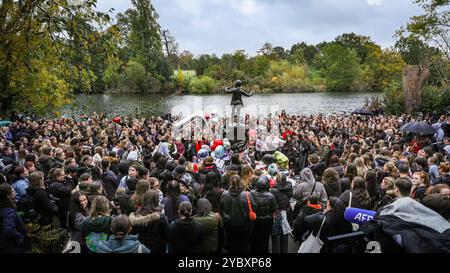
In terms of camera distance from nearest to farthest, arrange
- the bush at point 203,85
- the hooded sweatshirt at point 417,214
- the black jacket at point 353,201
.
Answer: the hooded sweatshirt at point 417,214
the black jacket at point 353,201
the bush at point 203,85

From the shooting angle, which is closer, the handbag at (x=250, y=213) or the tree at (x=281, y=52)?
the handbag at (x=250, y=213)

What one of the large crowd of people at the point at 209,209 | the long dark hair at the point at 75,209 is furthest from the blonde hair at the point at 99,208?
the long dark hair at the point at 75,209

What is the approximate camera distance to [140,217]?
414 centimetres

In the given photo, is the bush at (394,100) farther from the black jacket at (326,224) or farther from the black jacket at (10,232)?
the black jacket at (10,232)

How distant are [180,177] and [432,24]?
19758 millimetres

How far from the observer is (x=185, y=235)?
4.01 m

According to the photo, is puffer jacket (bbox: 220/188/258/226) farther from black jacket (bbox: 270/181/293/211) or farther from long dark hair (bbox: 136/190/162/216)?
long dark hair (bbox: 136/190/162/216)

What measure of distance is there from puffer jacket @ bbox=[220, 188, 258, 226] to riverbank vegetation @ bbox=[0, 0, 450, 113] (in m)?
3.02

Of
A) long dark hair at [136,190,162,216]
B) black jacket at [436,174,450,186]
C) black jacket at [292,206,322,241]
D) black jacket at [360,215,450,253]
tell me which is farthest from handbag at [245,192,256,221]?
black jacket at [436,174,450,186]

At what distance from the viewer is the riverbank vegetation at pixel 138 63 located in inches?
238

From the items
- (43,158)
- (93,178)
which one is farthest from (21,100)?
(93,178)

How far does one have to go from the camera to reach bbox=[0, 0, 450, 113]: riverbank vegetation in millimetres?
6051

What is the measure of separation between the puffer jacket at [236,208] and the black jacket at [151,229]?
2.97ft

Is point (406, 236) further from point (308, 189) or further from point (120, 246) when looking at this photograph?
point (120, 246)
